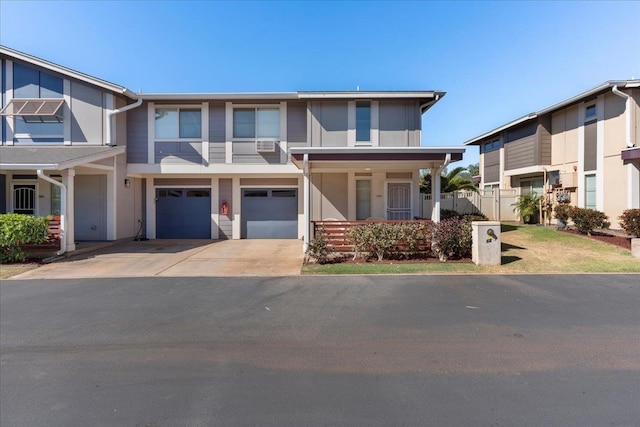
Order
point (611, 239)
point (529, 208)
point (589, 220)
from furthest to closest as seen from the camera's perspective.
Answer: point (529, 208)
point (589, 220)
point (611, 239)

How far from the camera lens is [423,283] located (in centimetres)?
710

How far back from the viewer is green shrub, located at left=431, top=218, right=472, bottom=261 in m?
9.39

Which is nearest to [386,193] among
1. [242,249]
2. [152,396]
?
[242,249]

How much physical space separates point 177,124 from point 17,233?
6.92 meters

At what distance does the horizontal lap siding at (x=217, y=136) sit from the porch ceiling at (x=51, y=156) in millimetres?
3467

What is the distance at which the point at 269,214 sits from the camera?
14.7 meters

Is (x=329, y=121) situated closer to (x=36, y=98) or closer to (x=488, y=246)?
(x=488, y=246)

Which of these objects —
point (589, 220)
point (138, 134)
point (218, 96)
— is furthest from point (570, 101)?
point (138, 134)

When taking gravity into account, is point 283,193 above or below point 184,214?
above

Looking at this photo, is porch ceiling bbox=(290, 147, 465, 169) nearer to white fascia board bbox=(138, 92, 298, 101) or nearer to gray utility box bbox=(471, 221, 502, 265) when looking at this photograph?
gray utility box bbox=(471, 221, 502, 265)

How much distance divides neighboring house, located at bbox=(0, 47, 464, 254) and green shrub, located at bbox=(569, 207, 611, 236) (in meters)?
6.15

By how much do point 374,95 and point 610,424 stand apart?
12229 mm

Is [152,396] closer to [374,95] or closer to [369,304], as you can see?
[369,304]

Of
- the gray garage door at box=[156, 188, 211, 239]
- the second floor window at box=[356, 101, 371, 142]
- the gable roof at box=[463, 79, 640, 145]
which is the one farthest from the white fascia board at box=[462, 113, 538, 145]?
the gray garage door at box=[156, 188, 211, 239]
